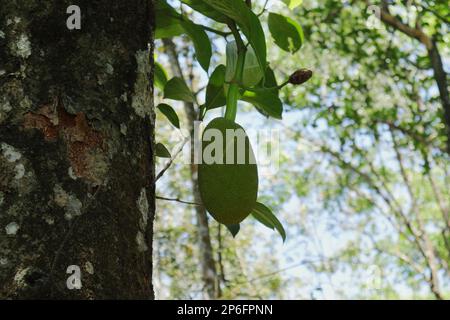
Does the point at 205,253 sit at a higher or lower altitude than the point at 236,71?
higher

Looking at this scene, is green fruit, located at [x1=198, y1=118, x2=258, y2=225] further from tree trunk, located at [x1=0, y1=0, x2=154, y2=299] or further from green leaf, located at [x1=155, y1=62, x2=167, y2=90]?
green leaf, located at [x1=155, y1=62, x2=167, y2=90]

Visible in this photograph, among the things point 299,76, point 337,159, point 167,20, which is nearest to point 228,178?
point 299,76

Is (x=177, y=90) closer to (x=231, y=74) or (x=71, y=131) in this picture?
(x=231, y=74)

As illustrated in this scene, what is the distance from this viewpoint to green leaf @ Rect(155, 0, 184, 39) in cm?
104

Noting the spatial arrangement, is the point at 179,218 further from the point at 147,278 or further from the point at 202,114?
the point at 147,278

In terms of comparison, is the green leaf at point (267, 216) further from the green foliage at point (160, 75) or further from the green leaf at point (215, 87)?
the green foliage at point (160, 75)

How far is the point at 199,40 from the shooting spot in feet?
3.43

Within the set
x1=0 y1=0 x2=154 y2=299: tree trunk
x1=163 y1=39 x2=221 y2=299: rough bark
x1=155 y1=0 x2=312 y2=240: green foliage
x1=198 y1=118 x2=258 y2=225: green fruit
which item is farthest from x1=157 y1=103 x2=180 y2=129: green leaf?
x1=163 y1=39 x2=221 y2=299: rough bark

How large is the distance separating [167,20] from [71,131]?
20.0 inches

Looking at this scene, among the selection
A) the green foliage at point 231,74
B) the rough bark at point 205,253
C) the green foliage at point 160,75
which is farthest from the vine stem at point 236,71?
the rough bark at point 205,253

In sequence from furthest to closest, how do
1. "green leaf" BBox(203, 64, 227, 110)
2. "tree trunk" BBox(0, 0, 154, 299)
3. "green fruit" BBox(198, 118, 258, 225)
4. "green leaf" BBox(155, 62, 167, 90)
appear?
1. "green leaf" BBox(155, 62, 167, 90)
2. "green leaf" BBox(203, 64, 227, 110)
3. "green fruit" BBox(198, 118, 258, 225)
4. "tree trunk" BBox(0, 0, 154, 299)

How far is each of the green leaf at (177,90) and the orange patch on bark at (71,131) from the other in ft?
1.59

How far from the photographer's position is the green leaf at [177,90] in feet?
3.55

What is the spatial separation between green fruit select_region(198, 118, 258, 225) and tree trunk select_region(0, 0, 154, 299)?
5.8 inches
